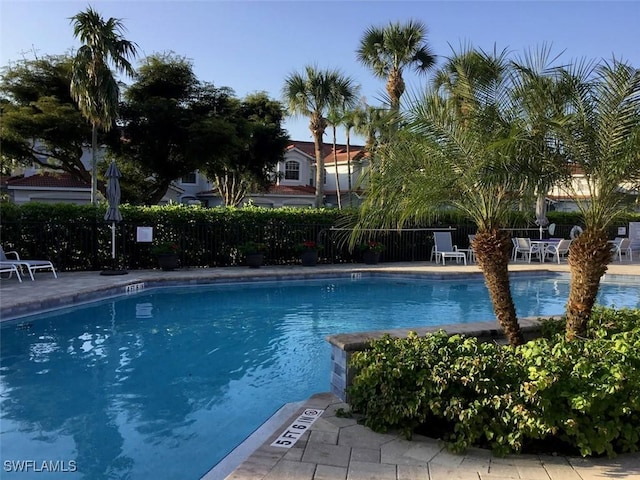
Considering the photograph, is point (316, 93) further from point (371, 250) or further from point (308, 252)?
point (308, 252)

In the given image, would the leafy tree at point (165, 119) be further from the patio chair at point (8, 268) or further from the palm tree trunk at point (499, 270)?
the palm tree trunk at point (499, 270)

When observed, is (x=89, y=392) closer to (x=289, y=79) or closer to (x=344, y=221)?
(x=344, y=221)

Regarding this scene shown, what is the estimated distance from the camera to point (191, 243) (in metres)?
14.5

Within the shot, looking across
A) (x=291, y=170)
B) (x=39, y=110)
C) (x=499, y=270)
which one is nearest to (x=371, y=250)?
(x=499, y=270)

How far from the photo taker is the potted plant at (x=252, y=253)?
14.5 m

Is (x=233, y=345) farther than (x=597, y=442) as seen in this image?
Yes

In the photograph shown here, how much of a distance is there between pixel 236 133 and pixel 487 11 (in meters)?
16.0

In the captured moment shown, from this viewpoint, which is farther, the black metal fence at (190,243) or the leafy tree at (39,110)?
the leafy tree at (39,110)

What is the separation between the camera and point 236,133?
23.5 metres

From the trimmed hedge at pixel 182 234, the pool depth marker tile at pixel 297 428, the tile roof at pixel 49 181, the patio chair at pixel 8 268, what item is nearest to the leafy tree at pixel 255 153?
the tile roof at pixel 49 181

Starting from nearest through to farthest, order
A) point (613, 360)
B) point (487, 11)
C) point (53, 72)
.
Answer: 1. point (613, 360)
2. point (487, 11)
3. point (53, 72)

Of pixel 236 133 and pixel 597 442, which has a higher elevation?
pixel 236 133

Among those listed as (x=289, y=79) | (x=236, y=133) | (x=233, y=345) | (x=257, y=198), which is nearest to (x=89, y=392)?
(x=233, y=345)

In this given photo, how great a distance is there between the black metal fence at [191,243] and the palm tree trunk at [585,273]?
31.5 feet
